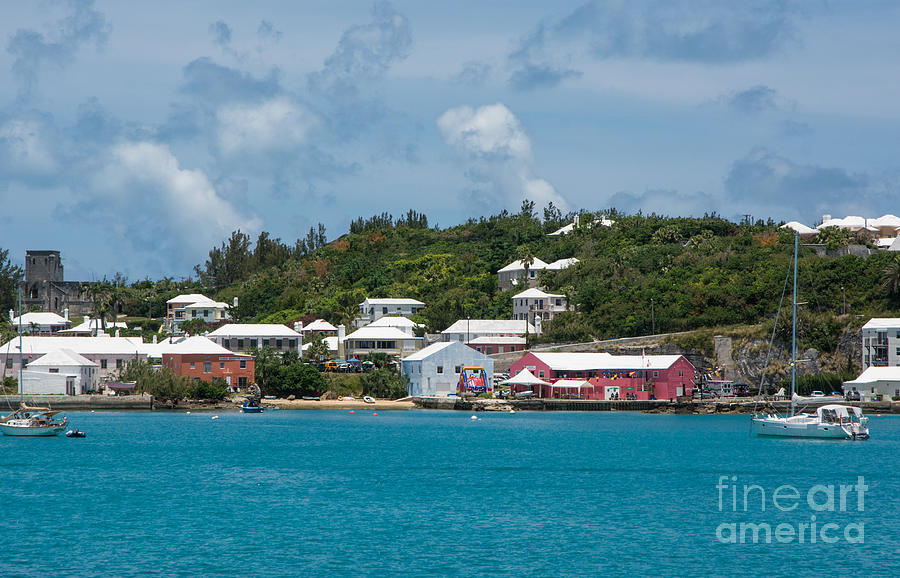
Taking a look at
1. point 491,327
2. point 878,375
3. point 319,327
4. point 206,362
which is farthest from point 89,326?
point 878,375

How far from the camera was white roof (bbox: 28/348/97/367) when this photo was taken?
94.4m

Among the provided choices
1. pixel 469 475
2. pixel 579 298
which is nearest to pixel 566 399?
pixel 579 298

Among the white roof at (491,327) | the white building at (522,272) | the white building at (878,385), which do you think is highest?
the white building at (522,272)

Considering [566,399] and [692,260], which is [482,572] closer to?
[566,399]

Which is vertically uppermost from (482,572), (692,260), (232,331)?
(692,260)

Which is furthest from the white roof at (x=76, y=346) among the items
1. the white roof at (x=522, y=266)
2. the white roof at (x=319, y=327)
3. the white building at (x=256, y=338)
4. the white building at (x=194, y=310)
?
the white roof at (x=522, y=266)

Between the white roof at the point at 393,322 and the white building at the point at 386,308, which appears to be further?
the white building at the point at 386,308

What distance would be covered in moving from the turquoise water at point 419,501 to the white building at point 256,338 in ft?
107

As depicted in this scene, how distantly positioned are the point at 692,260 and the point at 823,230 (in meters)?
17.0

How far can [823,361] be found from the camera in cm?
10156

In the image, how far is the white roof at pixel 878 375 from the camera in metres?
96.4

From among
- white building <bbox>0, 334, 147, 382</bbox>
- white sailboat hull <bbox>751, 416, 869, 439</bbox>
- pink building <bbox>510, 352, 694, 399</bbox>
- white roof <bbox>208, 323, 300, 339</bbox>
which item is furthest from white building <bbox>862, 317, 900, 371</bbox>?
white building <bbox>0, 334, 147, 382</bbox>

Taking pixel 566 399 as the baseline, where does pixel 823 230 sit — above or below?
above

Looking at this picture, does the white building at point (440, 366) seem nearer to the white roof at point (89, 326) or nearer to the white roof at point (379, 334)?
the white roof at point (379, 334)
